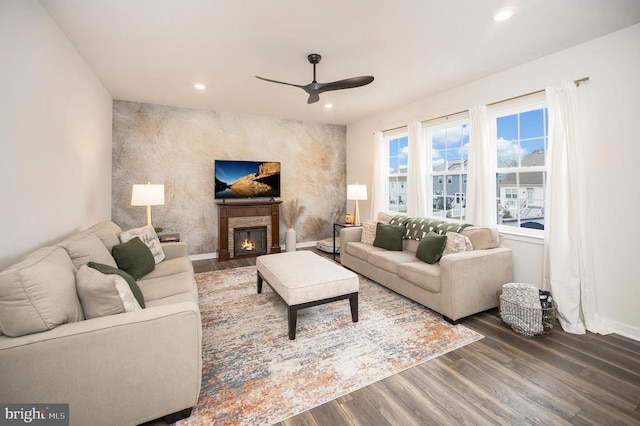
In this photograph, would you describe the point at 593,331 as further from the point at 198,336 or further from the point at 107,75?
the point at 107,75

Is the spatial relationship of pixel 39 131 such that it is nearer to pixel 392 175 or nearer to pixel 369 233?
pixel 369 233

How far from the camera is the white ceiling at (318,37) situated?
7.24 feet

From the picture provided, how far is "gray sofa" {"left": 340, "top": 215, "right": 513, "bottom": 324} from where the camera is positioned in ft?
8.98

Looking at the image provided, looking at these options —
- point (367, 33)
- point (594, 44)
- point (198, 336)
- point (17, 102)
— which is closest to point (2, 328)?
point (198, 336)

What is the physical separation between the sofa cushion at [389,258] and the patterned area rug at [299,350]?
35 cm

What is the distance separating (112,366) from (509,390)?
2349mm

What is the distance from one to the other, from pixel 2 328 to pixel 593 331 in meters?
4.24

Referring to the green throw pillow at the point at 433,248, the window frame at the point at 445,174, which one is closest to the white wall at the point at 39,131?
the green throw pillow at the point at 433,248

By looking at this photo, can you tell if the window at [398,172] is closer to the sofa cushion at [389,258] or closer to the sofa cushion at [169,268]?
the sofa cushion at [389,258]

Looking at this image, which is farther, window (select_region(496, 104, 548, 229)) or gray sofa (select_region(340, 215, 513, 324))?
window (select_region(496, 104, 548, 229))

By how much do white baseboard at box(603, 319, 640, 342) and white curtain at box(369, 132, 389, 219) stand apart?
11.1 ft

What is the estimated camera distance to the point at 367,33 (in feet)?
8.48

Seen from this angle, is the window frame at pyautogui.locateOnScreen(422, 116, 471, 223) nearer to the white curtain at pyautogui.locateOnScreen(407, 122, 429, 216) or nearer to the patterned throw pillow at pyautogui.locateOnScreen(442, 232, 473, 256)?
the white curtain at pyautogui.locateOnScreen(407, 122, 429, 216)

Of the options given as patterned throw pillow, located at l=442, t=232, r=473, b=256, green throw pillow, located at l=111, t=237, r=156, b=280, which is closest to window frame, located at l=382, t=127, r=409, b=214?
patterned throw pillow, located at l=442, t=232, r=473, b=256
